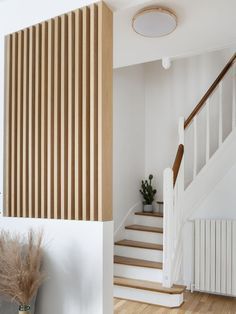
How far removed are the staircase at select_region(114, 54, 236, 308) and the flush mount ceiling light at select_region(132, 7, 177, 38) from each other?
5.08ft

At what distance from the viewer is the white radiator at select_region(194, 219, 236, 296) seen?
372 centimetres

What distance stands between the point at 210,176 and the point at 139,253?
1344 mm

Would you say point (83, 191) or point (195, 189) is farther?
point (195, 189)

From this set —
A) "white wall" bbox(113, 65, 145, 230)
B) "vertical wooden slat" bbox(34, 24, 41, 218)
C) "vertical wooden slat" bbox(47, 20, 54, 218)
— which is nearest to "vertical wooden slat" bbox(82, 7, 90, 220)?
"vertical wooden slat" bbox(47, 20, 54, 218)

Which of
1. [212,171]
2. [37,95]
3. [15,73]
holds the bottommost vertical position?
[212,171]

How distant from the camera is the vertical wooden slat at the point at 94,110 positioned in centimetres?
188

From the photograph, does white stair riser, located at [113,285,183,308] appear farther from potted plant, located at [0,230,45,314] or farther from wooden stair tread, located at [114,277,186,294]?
potted plant, located at [0,230,45,314]

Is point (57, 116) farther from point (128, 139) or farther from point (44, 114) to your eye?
point (128, 139)

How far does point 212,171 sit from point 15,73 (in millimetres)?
2735

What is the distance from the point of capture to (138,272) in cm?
382

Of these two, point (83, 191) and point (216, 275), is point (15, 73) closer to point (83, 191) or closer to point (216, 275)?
point (83, 191)

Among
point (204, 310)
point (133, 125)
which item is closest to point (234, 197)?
point (204, 310)

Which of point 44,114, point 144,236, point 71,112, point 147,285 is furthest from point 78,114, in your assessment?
point 144,236

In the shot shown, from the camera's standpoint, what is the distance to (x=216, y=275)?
148 inches
